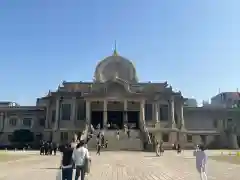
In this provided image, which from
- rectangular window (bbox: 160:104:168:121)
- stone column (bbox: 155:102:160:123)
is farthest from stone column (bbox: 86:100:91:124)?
rectangular window (bbox: 160:104:168:121)

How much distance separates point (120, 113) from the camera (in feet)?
205

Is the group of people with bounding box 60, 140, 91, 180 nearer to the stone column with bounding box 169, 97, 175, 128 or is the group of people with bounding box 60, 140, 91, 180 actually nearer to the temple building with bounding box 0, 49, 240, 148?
the temple building with bounding box 0, 49, 240, 148

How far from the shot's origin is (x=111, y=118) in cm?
6294

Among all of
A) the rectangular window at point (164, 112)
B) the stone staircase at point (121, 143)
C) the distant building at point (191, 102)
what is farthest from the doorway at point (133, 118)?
the distant building at point (191, 102)

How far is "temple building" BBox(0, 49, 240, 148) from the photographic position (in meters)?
58.6

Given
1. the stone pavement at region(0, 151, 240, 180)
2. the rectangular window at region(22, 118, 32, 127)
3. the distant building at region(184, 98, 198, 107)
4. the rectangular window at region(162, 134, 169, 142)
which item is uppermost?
the distant building at region(184, 98, 198, 107)

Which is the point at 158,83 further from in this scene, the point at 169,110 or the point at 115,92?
the point at 115,92

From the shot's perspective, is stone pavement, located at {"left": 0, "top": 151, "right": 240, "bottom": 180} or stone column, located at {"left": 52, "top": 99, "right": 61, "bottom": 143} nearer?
stone pavement, located at {"left": 0, "top": 151, "right": 240, "bottom": 180}

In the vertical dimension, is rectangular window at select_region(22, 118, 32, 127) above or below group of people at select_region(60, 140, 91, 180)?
above

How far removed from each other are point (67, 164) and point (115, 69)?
56181 mm

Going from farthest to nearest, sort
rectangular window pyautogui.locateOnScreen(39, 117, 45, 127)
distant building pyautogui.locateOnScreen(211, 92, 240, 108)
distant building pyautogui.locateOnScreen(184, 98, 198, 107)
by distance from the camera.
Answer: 1. distant building pyautogui.locateOnScreen(211, 92, 240, 108)
2. distant building pyautogui.locateOnScreen(184, 98, 198, 107)
3. rectangular window pyautogui.locateOnScreen(39, 117, 45, 127)

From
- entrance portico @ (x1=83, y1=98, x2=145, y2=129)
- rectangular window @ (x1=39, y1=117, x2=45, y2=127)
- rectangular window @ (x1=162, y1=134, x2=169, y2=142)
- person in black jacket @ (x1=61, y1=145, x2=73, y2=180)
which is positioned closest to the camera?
person in black jacket @ (x1=61, y1=145, x2=73, y2=180)

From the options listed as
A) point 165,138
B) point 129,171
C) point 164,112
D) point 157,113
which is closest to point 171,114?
point 164,112

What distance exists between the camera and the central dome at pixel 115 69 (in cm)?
6712
